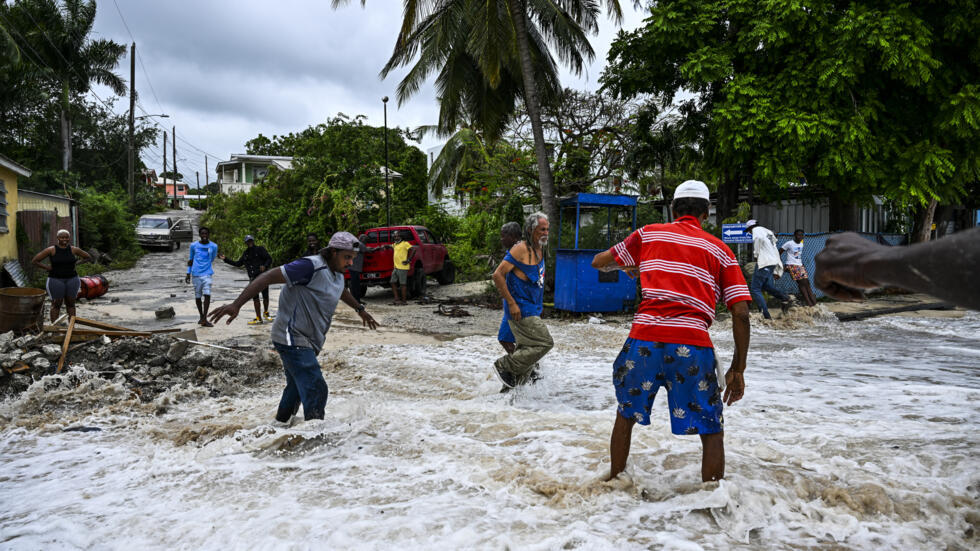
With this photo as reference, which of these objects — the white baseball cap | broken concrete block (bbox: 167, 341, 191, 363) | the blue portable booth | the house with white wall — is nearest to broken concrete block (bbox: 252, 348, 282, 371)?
broken concrete block (bbox: 167, 341, 191, 363)

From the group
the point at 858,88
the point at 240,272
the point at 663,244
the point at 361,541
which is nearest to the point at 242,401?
the point at 361,541

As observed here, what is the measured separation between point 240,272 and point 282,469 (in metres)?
20.0

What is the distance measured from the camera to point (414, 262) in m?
15.8

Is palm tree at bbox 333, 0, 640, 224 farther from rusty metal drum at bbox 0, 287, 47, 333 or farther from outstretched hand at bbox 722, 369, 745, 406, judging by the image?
outstretched hand at bbox 722, 369, 745, 406

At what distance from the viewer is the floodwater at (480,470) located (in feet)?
10.6

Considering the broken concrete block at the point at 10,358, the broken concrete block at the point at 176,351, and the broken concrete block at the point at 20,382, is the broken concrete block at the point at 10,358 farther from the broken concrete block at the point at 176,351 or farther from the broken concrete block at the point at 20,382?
the broken concrete block at the point at 176,351

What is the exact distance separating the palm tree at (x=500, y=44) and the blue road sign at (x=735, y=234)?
12.4ft

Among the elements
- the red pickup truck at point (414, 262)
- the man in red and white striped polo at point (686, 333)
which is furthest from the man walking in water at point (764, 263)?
the man in red and white striped polo at point (686, 333)

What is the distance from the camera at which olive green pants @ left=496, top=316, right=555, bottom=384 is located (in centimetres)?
562

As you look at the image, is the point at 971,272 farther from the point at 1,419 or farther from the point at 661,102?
the point at 661,102

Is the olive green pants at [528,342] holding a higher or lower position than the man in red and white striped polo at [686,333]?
lower

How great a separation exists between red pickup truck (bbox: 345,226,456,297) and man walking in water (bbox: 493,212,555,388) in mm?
9174

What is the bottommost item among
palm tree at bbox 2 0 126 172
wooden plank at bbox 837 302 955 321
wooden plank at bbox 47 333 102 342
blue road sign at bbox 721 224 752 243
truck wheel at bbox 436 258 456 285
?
wooden plank at bbox 837 302 955 321

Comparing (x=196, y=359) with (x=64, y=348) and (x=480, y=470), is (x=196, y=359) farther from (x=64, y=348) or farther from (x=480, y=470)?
(x=480, y=470)
